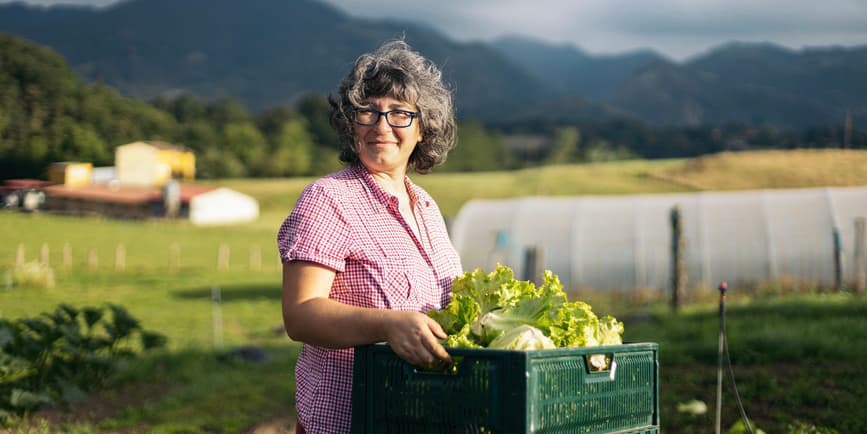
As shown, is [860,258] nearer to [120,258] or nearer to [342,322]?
[342,322]

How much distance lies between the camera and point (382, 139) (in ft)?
9.86

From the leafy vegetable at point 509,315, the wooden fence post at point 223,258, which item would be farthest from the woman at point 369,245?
the wooden fence post at point 223,258

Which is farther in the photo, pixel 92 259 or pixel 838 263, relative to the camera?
pixel 92 259

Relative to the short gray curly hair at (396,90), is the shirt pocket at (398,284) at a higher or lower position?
lower

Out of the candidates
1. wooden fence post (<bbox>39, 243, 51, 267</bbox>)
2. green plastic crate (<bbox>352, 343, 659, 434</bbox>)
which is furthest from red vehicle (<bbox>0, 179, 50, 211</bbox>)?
wooden fence post (<bbox>39, 243, 51, 267</bbox>)

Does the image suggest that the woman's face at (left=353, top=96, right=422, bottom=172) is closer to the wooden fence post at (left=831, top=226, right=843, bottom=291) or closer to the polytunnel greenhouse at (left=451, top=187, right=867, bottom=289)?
the polytunnel greenhouse at (left=451, top=187, right=867, bottom=289)

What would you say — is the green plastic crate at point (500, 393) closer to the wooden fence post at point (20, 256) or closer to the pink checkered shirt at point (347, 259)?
the pink checkered shirt at point (347, 259)

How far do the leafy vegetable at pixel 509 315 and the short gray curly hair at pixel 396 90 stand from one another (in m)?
0.61

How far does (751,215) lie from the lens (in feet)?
68.8

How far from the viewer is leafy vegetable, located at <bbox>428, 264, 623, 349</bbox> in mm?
2652

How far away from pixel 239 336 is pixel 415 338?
1479 cm

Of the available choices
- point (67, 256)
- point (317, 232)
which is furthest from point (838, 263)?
point (317, 232)

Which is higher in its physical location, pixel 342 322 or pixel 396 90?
pixel 396 90

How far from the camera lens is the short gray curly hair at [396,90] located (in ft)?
9.78
